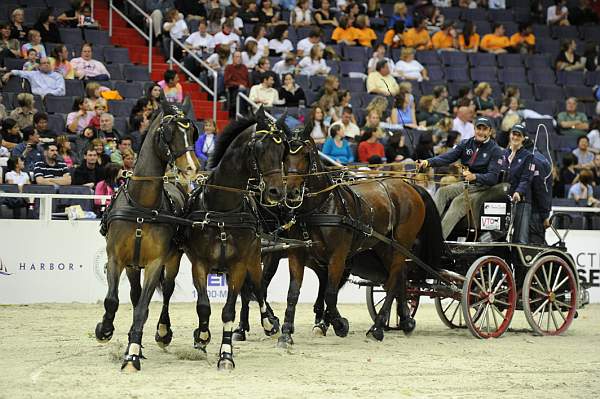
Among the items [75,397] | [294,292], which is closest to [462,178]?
[294,292]

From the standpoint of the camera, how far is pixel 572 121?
65.6 feet

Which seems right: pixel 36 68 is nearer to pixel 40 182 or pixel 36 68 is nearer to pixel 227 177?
pixel 40 182

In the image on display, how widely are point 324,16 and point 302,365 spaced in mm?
12924

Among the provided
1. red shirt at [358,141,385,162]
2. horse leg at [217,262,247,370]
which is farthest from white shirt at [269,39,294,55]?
horse leg at [217,262,247,370]

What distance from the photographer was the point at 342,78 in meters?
19.0

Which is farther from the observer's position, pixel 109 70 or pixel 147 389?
pixel 109 70

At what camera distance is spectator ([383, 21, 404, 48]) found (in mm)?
20734

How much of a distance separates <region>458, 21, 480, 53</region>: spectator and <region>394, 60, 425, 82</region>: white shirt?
2.17 m

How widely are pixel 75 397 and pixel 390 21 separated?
15748mm

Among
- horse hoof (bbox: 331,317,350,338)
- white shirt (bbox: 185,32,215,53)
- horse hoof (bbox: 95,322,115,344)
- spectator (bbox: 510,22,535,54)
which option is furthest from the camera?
spectator (bbox: 510,22,535,54)

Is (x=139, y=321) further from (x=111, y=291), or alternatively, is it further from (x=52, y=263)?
(x=52, y=263)

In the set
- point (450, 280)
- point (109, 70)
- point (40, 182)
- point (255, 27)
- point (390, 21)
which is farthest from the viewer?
point (390, 21)

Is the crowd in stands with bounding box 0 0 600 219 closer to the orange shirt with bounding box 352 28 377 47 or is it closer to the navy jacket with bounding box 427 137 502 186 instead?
the orange shirt with bounding box 352 28 377 47

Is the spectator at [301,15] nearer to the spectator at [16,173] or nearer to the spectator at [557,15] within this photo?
the spectator at [557,15]
